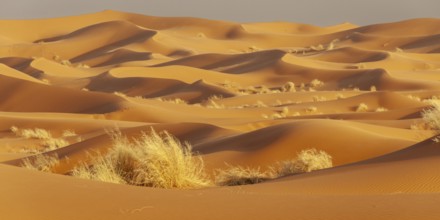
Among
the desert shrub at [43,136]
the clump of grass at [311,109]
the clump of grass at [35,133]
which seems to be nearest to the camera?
the desert shrub at [43,136]

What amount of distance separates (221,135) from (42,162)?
426cm

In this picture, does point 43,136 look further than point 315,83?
No

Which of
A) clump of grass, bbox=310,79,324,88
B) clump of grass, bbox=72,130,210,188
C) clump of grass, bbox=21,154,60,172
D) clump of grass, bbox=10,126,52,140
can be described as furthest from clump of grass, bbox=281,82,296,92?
clump of grass, bbox=72,130,210,188

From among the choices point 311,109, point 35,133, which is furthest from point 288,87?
point 35,133

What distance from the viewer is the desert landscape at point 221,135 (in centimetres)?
695

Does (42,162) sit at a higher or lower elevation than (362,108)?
lower

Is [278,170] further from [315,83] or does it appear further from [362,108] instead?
[315,83]

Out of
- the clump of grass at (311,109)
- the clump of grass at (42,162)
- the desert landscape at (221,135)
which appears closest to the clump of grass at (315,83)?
the desert landscape at (221,135)

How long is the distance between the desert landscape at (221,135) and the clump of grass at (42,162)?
0.07 meters

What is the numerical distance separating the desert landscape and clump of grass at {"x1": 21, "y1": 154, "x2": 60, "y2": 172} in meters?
0.07

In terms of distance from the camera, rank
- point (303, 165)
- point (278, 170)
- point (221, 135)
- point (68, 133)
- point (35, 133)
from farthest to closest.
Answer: point (68, 133) < point (35, 133) < point (221, 135) < point (278, 170) < point (303, 165)

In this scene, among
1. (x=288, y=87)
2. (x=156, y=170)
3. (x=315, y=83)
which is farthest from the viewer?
(x=315, y=83)

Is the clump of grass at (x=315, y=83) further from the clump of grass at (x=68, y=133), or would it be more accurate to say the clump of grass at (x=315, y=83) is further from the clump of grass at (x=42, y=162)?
the clump of grass at (x=42, y=162)

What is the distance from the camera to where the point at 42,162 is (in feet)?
53.3
